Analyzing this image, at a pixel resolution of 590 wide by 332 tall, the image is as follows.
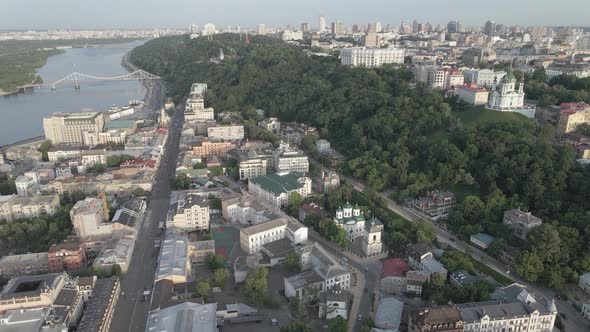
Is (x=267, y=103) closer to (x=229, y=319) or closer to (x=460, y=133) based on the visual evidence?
(x=460, y=133)

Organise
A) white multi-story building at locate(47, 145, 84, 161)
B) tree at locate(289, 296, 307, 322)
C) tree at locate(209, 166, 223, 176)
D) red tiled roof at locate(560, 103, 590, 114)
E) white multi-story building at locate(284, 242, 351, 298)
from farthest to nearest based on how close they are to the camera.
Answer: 1. white multi-story building at locate(47, 145, 84, 161)
2. tree at locate(209, 166, 223, 176)
3. red tiled roof at locate(560, 103, 590, 114)
4. white multi-story building at locate(284, 242, 351, 298)
5. tree at locate(289, 296, 307, 322)

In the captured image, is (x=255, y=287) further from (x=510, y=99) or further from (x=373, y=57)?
(x=373, y=57)

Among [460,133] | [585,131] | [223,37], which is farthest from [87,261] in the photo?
[223,37]

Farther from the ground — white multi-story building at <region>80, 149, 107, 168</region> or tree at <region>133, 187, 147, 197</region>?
white multi-story building at <region>80, 149, 107, 168</region>

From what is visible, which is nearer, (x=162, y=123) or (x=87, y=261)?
(x=87, y=261)

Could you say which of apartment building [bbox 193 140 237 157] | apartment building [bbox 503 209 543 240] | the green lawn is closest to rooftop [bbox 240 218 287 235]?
apartment building [bbox 503 209 543 240]

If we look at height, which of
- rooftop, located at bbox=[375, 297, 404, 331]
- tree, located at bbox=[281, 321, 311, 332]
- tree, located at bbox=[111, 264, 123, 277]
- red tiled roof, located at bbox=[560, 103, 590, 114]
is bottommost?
tree, located at bbox=[111, 264, 123, 277]

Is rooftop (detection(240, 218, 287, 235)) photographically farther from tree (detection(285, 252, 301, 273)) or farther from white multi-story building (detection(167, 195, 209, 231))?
white multi-story building (detection(167, 195, 209, 231))
